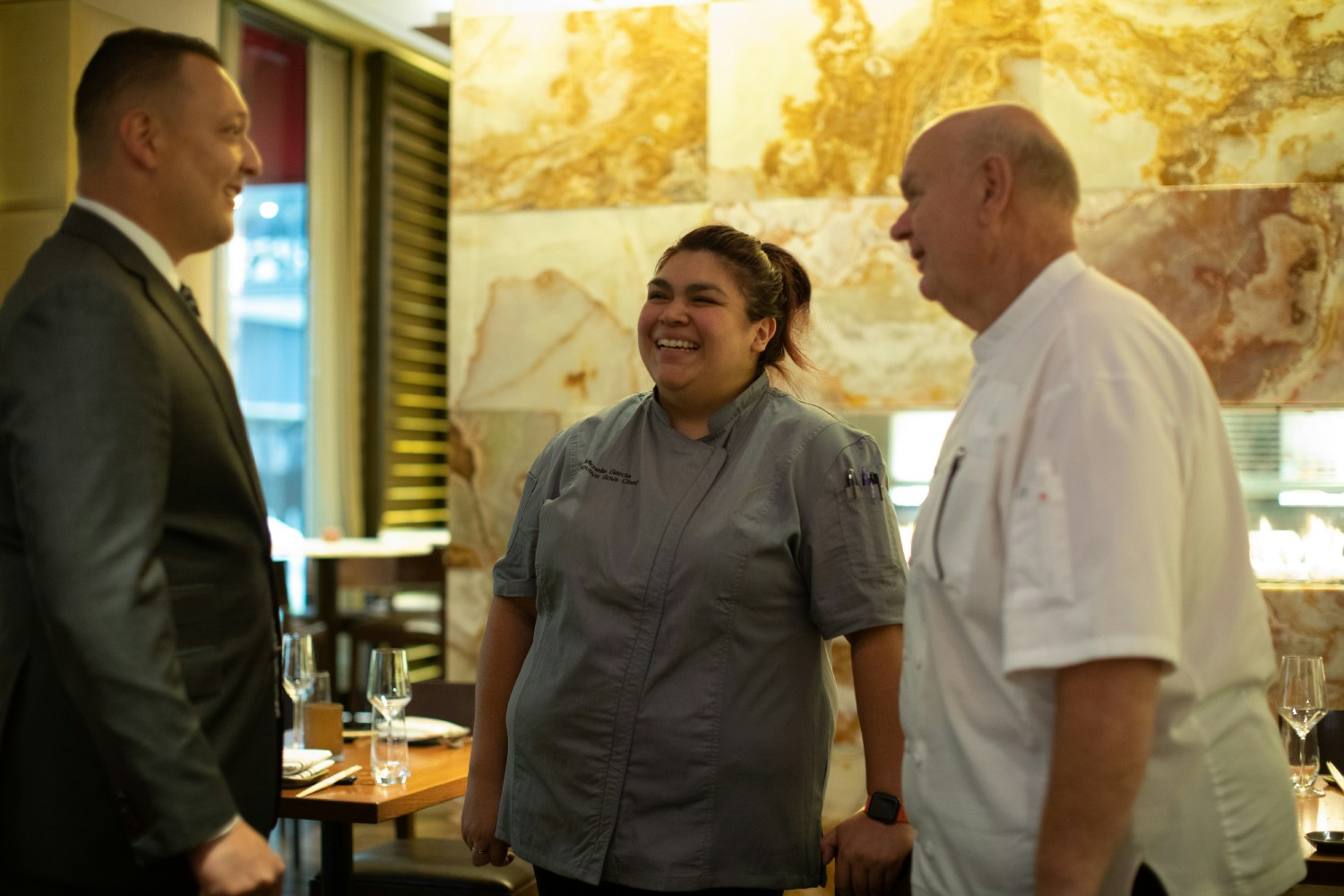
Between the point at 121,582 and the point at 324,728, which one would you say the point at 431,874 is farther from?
the point at 121,582

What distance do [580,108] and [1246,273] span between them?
2242 millimetres

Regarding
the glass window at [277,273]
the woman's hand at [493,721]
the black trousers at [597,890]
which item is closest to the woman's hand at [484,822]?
the woman's hand at [493,721]

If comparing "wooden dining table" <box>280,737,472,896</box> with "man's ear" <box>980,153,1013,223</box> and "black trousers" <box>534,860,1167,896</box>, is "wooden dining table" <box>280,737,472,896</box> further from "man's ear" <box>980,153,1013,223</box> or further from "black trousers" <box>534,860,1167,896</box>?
"man's ear" <box>980,153,1013,223</box>

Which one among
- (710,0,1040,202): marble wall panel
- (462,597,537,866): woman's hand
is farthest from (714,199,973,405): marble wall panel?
(462,597,537,866): woman's hand

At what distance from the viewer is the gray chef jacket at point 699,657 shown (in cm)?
194

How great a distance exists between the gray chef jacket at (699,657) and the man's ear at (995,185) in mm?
645

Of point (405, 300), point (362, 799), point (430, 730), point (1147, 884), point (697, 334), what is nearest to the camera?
point (1147, 884)

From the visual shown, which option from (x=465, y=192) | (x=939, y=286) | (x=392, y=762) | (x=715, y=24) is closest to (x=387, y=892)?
(x=392, y=762)

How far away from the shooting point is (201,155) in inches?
60.8

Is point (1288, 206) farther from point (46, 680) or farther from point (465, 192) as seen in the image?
point (46, 680)

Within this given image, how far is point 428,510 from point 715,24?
5.06 m

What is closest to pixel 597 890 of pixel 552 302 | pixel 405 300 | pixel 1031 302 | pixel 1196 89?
→ pixel 1031 302

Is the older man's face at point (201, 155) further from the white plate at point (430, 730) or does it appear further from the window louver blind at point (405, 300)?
the window louver blind at point (405, 300)

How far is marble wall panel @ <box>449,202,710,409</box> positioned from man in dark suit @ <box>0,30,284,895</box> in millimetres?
2938
